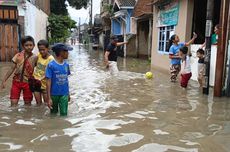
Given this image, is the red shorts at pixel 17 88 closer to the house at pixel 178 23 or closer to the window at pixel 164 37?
the house at pixel 178 23

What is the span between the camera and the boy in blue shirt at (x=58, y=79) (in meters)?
5.57

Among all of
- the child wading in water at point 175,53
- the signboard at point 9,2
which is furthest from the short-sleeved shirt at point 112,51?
the signboard at point 9,2

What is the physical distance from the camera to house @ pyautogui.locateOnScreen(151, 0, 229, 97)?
13.1m

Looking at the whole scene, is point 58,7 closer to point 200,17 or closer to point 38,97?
point 200,17

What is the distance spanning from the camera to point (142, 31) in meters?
25.8

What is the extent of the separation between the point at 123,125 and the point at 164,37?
11321 millimetres

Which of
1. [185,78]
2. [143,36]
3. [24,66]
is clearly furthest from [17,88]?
[143,36]

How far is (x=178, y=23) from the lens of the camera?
14031mm

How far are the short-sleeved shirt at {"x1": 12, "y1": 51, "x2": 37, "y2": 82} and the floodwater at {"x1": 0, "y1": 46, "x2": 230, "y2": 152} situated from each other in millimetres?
682

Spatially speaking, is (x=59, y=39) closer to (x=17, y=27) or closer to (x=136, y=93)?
(x=17, y=27)

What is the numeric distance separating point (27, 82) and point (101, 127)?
81.3 inches

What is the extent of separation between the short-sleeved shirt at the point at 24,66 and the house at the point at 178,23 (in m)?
5.58

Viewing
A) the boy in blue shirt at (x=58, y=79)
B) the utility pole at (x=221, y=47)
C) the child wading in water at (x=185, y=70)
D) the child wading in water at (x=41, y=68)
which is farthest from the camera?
the child wading in water at (x=185, y=70)

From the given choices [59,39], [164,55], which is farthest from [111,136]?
[59,39]
